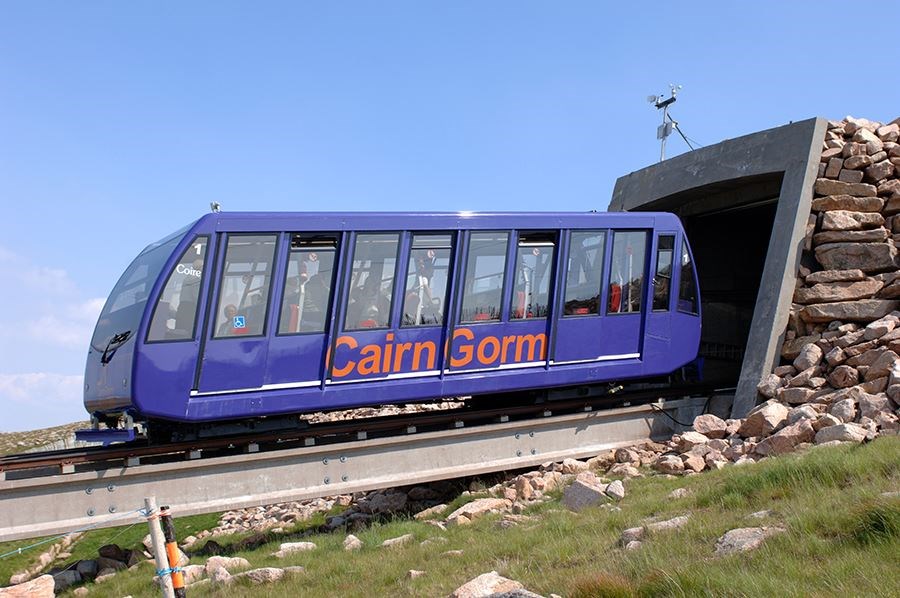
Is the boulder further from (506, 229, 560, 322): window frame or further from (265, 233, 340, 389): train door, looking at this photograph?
(265, 233, 340, 389): train door

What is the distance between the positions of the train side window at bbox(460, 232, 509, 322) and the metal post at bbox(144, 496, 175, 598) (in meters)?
5.99

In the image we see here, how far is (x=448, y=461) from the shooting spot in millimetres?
11344

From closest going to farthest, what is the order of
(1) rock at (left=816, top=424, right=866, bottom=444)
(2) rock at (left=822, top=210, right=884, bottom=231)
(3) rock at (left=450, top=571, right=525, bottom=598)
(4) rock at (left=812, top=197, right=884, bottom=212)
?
(3) rock at (left=450, top=571, right=525, bottom=598)
(1) rock at (left=816, top=424, right=866, bottom=444)
(2) rock at (left=822, top=210, right=884, bottom=231)
(4) rock at (left=812, top=197, right=884, bottom=212)

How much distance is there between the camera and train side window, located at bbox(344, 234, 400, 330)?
1047 centimetres

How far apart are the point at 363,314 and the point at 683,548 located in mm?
5771

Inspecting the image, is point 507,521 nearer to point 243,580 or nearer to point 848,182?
point 243,580

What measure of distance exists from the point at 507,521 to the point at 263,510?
29.9ft

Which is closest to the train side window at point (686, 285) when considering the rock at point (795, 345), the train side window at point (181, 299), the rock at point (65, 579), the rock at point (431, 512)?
the rock at point (795, 345)

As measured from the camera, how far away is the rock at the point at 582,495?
29.5 feet

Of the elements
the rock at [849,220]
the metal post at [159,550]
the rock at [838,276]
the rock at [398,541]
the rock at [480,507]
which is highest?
the rock at [849,220]

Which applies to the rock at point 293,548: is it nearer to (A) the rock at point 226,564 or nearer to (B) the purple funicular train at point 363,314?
(A) the rock at point 226,564

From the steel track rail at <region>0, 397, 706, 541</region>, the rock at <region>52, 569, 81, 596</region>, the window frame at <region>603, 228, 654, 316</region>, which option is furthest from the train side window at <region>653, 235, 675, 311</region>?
the rock at <region>52, 569, 81, 596</region>

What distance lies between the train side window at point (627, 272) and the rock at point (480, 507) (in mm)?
3850

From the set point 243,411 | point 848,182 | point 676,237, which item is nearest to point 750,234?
point 848,182
